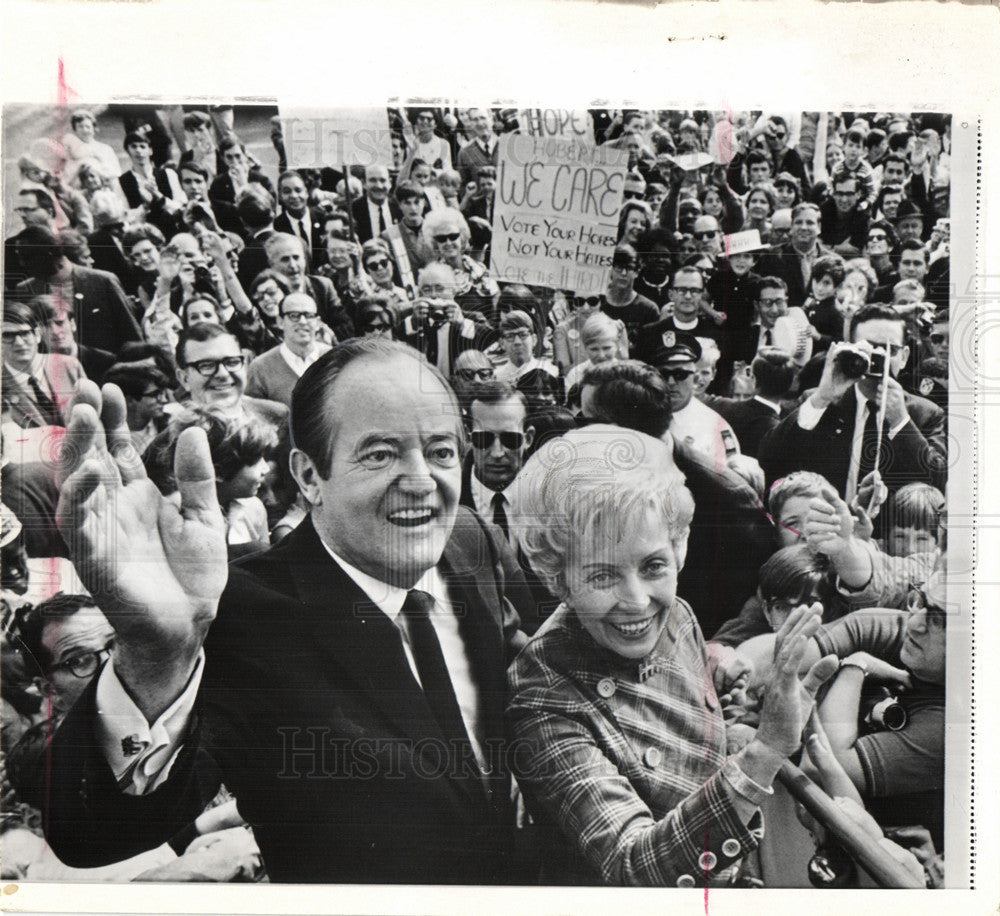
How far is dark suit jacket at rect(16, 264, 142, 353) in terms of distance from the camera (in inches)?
117

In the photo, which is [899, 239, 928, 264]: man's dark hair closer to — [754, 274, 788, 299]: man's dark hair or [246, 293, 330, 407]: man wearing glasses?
[754, 274, 788, 299]: man's dark hair

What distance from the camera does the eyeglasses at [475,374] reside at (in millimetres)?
2971

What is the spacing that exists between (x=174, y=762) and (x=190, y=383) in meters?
1.20

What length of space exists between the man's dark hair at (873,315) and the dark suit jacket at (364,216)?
150cm

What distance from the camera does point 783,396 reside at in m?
3.01

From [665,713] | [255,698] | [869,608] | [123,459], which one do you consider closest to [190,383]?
[123,459]

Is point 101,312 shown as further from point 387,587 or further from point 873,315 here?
point 873,315

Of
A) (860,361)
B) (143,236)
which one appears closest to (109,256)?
(143,236)

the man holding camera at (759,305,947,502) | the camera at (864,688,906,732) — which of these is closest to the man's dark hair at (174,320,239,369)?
the man holding camera at (759,305,947,502)

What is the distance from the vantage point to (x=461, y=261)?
2982 millimetres

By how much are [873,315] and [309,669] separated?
6.99ft

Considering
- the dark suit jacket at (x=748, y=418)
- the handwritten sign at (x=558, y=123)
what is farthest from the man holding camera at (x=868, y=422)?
the handwritten sign at (x=558, y=123)

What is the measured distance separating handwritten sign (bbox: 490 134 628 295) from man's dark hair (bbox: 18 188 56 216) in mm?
1408

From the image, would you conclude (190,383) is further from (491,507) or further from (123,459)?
(491,507)
